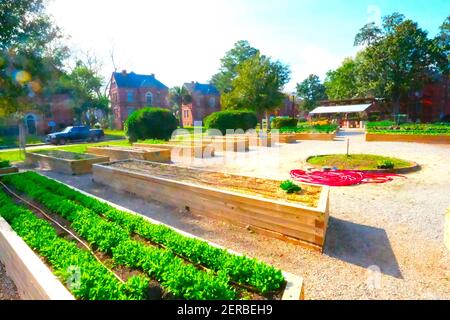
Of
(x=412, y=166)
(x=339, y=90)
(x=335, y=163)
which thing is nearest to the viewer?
(x=412, y=166)

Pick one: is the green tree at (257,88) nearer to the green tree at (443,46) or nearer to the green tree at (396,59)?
the green tree at (396,59)

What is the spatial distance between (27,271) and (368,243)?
506 cm

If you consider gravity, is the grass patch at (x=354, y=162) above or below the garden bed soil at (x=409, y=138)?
below

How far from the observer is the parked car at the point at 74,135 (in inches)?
1063

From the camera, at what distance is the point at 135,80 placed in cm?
5047

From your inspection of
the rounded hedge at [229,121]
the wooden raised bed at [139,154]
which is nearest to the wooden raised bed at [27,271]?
the wooden raised bed at [139,154]

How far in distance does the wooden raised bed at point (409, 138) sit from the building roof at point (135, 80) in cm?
4144

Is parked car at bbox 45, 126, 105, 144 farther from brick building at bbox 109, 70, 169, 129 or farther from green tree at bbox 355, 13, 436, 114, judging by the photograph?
green tree at bbox 355, 13, 436, 114

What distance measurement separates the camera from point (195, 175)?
7633mm

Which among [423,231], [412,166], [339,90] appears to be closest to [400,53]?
[339,90]

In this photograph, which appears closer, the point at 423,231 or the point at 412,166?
the point at 423,231

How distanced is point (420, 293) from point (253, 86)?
30.2 metres

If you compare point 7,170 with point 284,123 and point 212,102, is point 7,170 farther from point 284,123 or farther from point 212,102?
point 212,102
